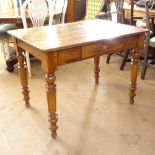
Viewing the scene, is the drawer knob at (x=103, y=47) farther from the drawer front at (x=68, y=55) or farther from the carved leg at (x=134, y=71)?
the carved leg at (x=134, y=71)

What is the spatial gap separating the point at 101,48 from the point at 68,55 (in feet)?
0.91

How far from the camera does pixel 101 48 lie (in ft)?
A: 5.46

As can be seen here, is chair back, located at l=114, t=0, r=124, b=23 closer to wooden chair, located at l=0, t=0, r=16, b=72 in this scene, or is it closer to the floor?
the floor

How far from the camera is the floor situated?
1.67 m

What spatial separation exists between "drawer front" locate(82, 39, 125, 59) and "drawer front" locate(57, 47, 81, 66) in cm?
5

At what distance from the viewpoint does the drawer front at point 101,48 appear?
63.1 inches

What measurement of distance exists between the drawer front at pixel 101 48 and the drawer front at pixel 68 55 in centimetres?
5

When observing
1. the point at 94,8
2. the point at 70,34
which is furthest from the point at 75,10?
the point at 70,34

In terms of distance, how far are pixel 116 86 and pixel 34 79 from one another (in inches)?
38.5

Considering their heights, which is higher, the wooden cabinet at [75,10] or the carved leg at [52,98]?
the wooden cabinet at [75,10]

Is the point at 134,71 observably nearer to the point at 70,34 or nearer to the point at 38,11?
the point at 70,34

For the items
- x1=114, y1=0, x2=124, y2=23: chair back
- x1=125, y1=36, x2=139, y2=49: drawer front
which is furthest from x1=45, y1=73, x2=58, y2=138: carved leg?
x1=114, y1=0, x2=124, y2=23: chair back

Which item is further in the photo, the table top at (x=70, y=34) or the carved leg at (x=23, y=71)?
the carved leg at (x=23, y=71)

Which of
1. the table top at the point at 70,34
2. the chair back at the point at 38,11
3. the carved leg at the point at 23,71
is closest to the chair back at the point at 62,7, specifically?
the chair back at the point at 38,11
